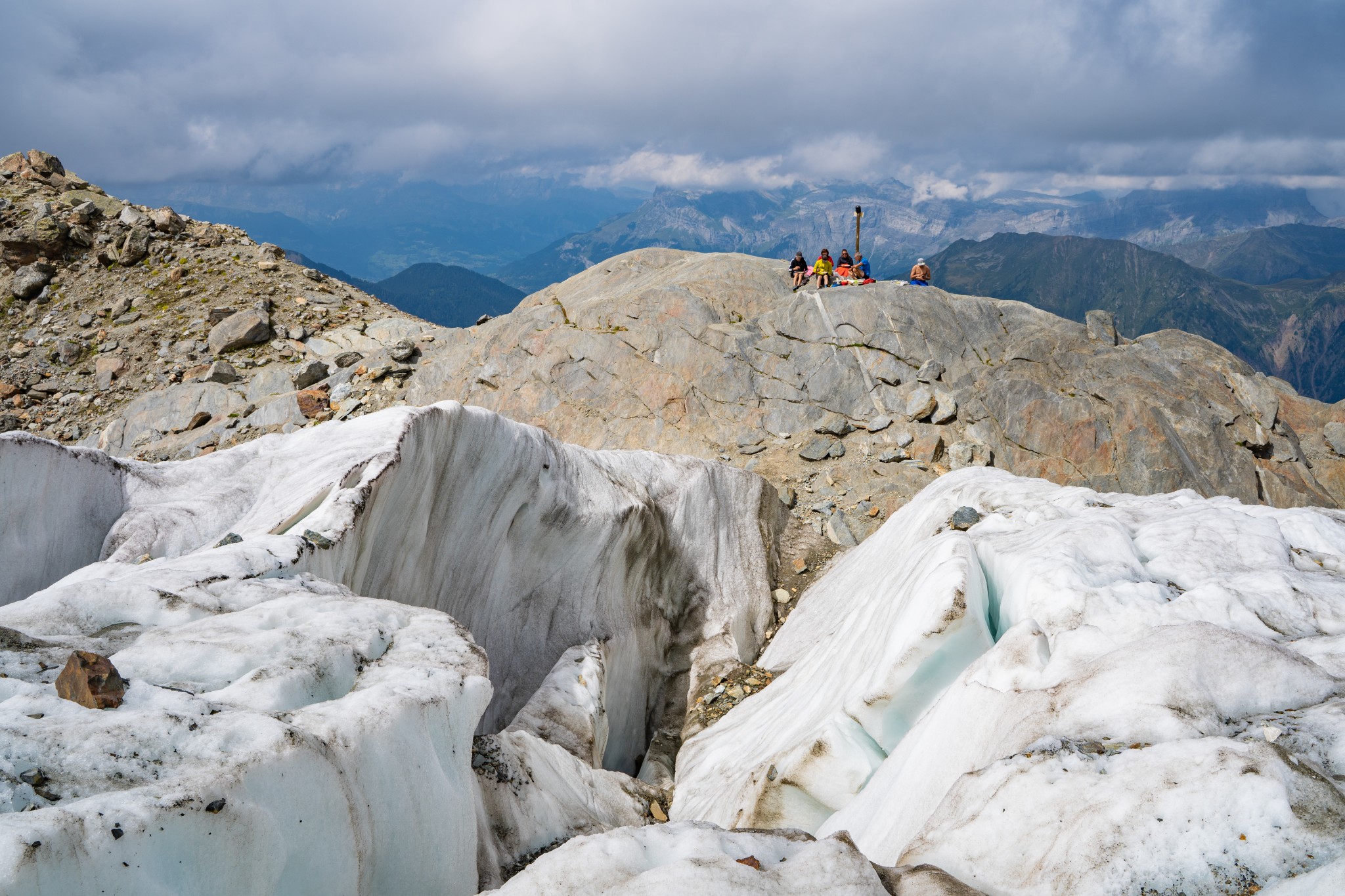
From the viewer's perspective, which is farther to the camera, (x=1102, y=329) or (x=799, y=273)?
(x=799, y=273)

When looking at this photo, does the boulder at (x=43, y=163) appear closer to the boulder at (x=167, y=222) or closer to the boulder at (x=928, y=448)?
the boulder at (x=167, y=222)

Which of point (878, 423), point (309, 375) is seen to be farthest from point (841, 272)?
point (309, 375)

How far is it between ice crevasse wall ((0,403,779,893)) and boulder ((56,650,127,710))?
0.11m

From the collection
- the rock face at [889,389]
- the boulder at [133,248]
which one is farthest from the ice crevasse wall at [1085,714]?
the boulder at [133,248]

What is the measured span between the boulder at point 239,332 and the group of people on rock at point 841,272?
75.1 feet

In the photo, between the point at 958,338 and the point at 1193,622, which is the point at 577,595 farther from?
the point at 958,338

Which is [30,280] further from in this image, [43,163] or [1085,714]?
[1085,714]

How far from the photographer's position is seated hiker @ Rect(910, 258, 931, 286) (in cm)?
3009

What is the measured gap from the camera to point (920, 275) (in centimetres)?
3066

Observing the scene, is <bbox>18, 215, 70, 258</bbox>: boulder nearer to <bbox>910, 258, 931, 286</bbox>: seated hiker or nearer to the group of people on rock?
the group of people on rock

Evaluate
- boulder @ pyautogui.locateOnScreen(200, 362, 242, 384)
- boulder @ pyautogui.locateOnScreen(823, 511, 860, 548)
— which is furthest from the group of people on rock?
boulder @ pyautogui.locateOnScreen(200, 362, 242, 384)

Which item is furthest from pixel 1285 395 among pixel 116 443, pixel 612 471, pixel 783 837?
pixel 116 443

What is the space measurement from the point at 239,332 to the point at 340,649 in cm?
2964

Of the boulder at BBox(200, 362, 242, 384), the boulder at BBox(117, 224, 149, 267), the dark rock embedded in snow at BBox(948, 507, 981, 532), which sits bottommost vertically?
the dark rock embedded in snow at BBox(948, 507, 981, 532)
